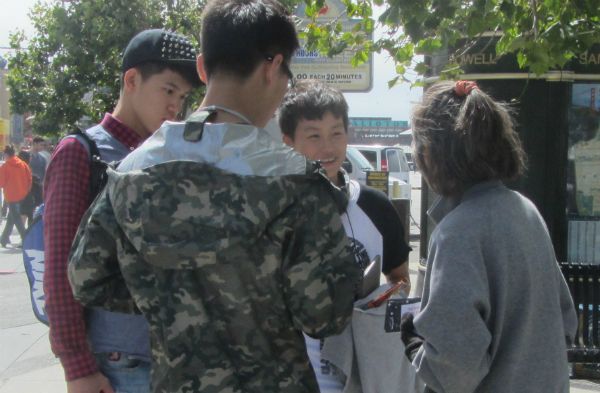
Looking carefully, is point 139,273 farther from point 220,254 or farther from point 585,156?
point 585,156

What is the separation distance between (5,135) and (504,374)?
50133mm

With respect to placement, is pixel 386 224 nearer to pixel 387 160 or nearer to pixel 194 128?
pixel 194 128

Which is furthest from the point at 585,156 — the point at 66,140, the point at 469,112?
the point at 66,140

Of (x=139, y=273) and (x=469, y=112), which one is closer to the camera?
(x=139, y=273)

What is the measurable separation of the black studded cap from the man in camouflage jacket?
619mm

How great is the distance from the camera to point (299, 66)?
11.4m

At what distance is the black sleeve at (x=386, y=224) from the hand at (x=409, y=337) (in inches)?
19.0

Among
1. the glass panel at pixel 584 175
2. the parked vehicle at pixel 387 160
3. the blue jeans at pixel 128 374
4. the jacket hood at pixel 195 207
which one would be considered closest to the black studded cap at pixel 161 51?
the jacket hood at pixel 195 207

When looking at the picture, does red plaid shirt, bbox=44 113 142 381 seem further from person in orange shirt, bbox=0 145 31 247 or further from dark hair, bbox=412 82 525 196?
person in orange shirt, bbox=0 145 31 247

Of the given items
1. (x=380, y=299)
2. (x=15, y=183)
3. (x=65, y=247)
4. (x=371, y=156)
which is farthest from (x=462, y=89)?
(x=371, y=156)

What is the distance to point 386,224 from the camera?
105 inches

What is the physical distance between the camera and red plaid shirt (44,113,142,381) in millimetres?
1938

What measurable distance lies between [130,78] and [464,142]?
1019mm

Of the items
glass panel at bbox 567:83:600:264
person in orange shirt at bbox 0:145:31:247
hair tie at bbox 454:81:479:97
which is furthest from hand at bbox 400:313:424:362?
person in orange shirt at bbox 0:145:31:247
